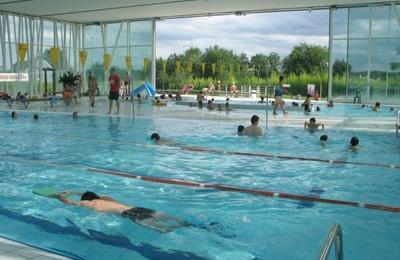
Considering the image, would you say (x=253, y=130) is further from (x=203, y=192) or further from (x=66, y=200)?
(x=66, y=200)

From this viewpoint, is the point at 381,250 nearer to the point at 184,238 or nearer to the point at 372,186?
the point at 184,238

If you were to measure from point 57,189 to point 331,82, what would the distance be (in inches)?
821

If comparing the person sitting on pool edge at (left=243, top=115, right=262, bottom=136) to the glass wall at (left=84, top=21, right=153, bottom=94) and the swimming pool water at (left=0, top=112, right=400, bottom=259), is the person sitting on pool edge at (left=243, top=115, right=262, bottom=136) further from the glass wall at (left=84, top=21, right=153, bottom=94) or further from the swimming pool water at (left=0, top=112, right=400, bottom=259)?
the glass wall at (left=84, top=21, right=153, bottom=94)

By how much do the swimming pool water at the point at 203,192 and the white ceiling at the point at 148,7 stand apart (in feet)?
38.2

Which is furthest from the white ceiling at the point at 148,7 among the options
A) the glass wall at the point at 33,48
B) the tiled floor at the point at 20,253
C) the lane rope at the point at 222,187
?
the tiled floor at the point at 20,253

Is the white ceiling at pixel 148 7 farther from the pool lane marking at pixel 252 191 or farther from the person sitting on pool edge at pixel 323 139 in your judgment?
the pool lane marking at pixel 252 191

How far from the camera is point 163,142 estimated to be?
10.0 metres

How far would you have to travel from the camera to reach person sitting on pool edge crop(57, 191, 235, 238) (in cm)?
439

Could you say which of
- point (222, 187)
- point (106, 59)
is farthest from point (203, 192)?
point (106, 59)

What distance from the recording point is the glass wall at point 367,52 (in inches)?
894

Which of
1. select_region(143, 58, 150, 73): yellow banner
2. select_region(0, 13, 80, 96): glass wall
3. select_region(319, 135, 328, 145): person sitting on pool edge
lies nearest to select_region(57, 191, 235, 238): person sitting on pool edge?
select_region(319, 135, 328, 145): person sitting on pool edge

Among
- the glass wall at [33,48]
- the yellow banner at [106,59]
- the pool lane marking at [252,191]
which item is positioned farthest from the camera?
the yellow banner at [106,59]

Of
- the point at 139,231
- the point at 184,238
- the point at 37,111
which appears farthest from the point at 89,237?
the point at 37,111

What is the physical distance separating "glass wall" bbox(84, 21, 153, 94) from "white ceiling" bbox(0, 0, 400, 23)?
2523 millimetres
